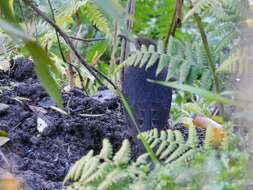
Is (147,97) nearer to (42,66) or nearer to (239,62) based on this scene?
(239,62)

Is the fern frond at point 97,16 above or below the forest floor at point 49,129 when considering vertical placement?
above

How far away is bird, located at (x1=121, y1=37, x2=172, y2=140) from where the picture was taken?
5.76 ft

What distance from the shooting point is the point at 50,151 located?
181 centimetres

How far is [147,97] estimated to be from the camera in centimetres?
177

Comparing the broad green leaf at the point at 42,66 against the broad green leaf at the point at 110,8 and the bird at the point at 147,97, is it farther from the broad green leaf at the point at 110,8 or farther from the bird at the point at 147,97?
the bird at the point at 147,97

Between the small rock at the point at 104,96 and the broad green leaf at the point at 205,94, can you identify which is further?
the small rock at the point at 104,96

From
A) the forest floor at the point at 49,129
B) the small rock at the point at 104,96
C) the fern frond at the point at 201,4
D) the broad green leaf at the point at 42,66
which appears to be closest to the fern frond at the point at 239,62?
the fern frond at the point at 201,4

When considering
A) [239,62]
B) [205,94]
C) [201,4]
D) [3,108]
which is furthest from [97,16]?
[205,94]

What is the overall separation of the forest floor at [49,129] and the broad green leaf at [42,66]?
1.08 feet

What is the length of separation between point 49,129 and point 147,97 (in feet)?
1.05

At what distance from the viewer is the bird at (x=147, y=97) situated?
1756mm

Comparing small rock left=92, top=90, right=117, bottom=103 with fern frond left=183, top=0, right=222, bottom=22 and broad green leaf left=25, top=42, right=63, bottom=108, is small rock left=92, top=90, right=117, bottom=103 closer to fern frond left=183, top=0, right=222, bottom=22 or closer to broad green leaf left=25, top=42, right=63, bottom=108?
fern frond left=183, top=0, right=222, bottom=22

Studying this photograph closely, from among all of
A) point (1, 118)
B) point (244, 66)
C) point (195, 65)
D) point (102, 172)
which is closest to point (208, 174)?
point (102, 172)

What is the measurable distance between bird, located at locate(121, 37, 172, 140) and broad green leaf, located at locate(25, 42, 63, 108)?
1.59ft
